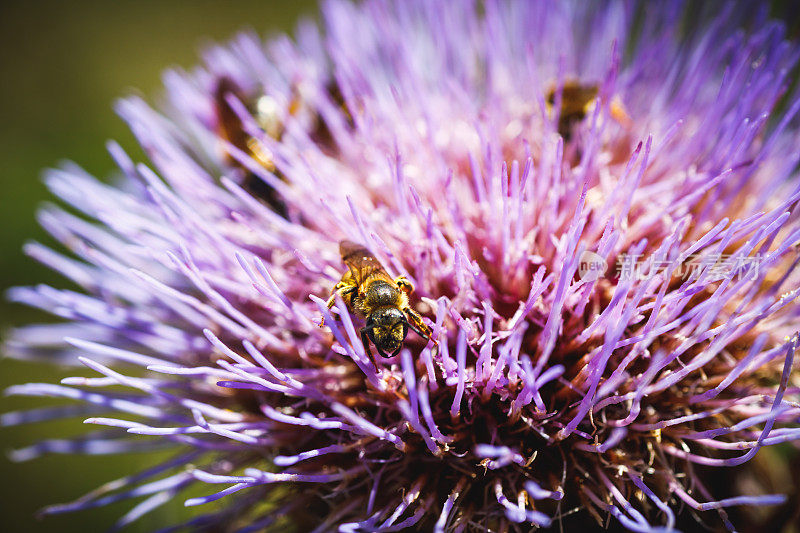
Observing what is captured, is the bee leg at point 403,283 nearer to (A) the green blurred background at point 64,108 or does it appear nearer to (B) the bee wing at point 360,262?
(B) the bee wing at point 360,262

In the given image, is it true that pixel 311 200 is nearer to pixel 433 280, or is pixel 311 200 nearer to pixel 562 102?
pixel 433 280

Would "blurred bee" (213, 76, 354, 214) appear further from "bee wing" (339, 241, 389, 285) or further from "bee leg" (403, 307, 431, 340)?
A: "bee leg" (403, 307, 431, 340)

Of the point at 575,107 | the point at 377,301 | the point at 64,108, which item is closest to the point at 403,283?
the point at 377,301

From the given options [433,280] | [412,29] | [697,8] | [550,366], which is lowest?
[550,366]

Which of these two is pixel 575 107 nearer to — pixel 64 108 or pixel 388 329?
pixel 388 329

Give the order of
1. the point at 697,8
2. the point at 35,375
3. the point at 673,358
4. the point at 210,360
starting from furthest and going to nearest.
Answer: the point at 35,375 < the point at 697,8 < the point at 210,360 < the point at 673,358

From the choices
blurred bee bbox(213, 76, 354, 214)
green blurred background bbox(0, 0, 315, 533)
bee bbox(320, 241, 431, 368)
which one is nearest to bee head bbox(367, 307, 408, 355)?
bee bbox(320, 241, 431, 368)

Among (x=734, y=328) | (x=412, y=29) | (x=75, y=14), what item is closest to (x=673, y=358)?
(x=734, y=328)
